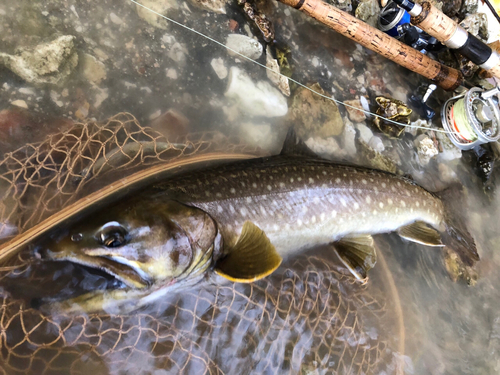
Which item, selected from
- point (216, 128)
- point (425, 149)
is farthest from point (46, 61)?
point (425, 149)

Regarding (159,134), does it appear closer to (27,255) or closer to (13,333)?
(27,255)

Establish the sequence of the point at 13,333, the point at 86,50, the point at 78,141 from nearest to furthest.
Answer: the point at 13,333 < the point at 78,141 < the point at 86,50

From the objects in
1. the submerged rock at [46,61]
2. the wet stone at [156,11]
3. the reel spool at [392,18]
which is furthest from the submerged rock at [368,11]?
the submerged rock at [46,61]

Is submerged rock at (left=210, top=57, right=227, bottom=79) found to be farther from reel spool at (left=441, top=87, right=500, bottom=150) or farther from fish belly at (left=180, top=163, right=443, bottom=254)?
reel spool at (left=441, top=87, right=500, bottom=150)

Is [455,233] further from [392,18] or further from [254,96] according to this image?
[392,18]

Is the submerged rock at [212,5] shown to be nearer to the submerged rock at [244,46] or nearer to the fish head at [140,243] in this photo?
the submerged rock at [244,46]

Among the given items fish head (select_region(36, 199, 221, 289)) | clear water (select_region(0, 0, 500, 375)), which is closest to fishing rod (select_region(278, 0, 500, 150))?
clear water (select_region(0, 0, 500, 375))

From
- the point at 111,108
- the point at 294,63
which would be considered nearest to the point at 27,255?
the point at 111,108
